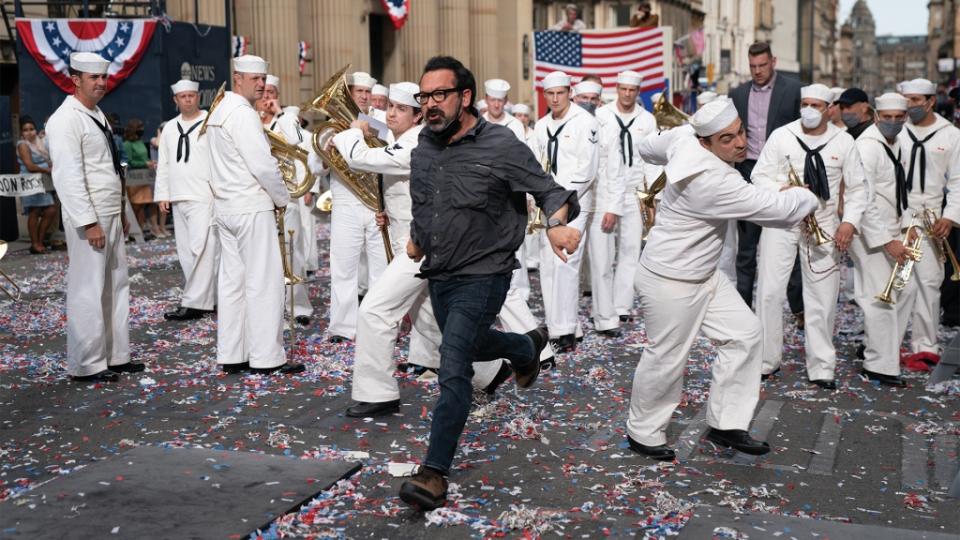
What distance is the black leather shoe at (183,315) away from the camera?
38.1ft

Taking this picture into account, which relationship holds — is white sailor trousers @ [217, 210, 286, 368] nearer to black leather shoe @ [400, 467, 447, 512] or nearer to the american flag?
black leather shoe @ [400, 467, 447, 512]

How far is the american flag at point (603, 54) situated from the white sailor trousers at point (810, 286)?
8.97m

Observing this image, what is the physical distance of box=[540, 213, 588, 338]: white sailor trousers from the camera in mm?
10141

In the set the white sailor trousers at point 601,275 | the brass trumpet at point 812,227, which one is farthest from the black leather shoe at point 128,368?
the brass trumpet at point 812,227

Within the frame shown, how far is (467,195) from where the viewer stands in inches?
240

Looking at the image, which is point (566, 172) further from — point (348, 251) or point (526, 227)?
point (526, 227)

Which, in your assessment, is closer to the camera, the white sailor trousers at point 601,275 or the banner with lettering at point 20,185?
the white sailor trousers at point 601,275

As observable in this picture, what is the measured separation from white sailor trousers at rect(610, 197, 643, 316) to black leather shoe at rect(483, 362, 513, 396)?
3.77 metres

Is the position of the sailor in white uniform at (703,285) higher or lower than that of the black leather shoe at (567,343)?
higher

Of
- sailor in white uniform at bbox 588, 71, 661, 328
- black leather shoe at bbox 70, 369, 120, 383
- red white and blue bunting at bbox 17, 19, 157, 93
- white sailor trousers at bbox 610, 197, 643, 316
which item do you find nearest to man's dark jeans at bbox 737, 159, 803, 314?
sailor in white uniform at bbox 588, 71, 661, 328

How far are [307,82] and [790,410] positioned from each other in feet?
68.9

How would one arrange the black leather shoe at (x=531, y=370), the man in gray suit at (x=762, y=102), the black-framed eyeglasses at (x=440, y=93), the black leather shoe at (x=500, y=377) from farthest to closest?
the man in gray suit at (x=762, y=102) → the black leather shoe at (x=500, y=377) → the black leather shoe at (x=531, y=370) → the black-framed eyeglasses at (x=440, y=93)

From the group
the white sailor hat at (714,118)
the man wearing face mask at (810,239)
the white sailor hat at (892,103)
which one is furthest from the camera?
the white sailor hat at (892,103)

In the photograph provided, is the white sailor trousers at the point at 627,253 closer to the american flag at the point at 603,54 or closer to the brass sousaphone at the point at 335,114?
the brass sousaphone at the point at 335,114
